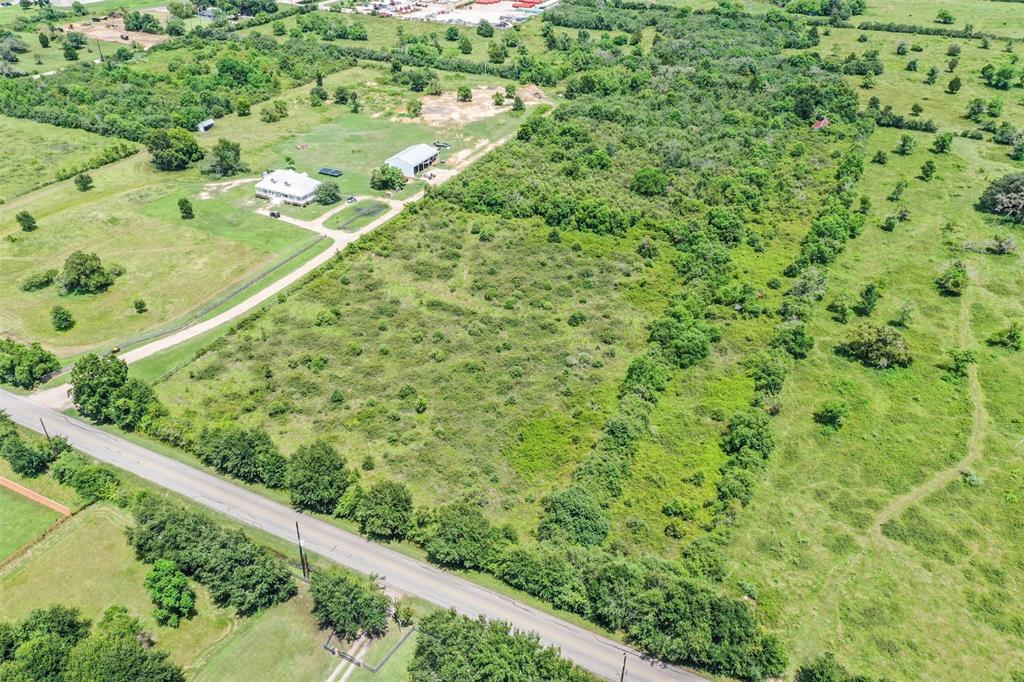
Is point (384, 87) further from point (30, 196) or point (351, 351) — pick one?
point (351, 351)

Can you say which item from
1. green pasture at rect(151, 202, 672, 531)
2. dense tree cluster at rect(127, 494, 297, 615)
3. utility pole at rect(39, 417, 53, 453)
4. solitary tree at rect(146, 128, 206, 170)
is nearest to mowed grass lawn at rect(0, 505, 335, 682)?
dense tree cluster at rect(127, 494, 297, 615)

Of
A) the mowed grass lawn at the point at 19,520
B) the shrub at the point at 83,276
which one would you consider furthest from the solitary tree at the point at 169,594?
the shrub at the point at 83,276

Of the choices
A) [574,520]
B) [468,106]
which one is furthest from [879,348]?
[468,106]

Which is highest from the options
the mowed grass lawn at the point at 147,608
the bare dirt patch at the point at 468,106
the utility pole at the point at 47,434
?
the bare dirt patch at the point at 468,106

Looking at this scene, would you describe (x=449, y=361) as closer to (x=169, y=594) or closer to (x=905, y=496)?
(x=169, y=594)

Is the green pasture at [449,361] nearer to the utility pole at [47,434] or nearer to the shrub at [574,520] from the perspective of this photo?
the shrub at [574,520]
